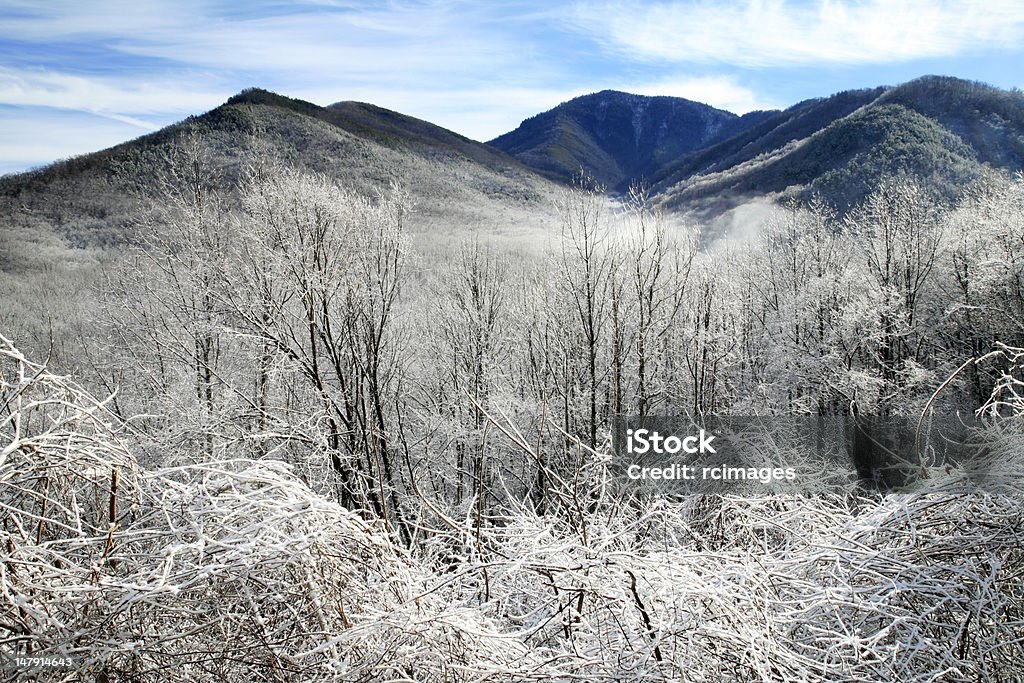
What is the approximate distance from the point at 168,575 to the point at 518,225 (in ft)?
224

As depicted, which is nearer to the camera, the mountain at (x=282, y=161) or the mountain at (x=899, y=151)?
the mountain at (x=899, y=151)

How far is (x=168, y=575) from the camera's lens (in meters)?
2.00

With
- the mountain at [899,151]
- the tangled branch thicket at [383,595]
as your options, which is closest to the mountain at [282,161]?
the mountain at [899,151]

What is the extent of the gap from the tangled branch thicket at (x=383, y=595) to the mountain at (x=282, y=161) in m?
47.5

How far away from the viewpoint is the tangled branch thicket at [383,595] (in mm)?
2094

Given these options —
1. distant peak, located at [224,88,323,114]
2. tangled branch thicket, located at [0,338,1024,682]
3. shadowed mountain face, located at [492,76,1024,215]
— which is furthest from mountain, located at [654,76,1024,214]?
distant peak, located at [224,88,323,114]

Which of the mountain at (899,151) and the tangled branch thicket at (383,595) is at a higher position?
the mountain at (899,151)

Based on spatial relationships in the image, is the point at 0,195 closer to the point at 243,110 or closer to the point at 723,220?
the point at 243,110

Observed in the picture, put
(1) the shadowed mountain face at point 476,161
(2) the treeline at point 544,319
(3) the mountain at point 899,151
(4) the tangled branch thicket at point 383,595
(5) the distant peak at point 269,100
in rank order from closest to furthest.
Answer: (4) the tangled branch thicket at point 383,595 < (2) the treeline at point 544,319 < (3) the mountain at point 899,151 < (1) the shadowed mountain face at point 476,161 < (5) the distant peak at point 269,100

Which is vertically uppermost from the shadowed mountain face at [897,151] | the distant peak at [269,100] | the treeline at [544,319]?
the distant peak at [269,100]

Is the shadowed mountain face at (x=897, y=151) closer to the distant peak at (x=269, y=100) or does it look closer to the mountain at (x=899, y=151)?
the mountain at (x=899, y=151)

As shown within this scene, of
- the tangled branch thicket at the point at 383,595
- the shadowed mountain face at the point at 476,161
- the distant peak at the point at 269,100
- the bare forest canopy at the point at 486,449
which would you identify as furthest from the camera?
the distant peak at the point at 269,100

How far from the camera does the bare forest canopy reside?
2217mm

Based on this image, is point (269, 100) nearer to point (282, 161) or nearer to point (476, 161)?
point (476, 161)
